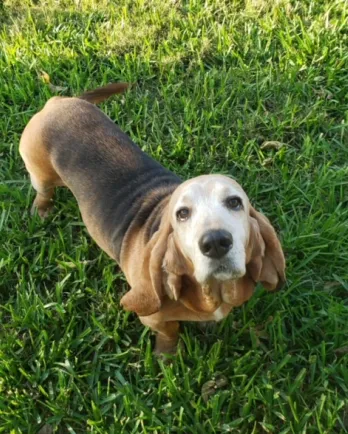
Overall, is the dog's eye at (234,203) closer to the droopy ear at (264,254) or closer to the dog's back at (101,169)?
the droopy ear at (264,254)

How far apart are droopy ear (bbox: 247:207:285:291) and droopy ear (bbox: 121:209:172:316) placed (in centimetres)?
44

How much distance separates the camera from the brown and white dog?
2.47 metres

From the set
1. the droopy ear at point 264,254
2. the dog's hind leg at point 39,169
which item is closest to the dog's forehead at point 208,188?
the droopy ear at point 264,254

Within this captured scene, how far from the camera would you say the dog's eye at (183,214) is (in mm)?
2545

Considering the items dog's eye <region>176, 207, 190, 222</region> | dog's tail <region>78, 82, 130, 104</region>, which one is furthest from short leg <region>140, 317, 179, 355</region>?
dog's tail <region>78, 82, 130, 104</region>

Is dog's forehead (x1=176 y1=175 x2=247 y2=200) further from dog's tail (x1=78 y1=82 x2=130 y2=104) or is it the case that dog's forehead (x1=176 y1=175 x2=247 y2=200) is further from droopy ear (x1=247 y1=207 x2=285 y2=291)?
dog's tail (x1=78 y1=82 x2=130 y2=104)

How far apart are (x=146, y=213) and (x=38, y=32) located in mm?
2972

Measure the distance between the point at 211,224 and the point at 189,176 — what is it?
6.18 feet

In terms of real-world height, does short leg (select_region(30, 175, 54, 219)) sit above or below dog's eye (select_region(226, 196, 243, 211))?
below

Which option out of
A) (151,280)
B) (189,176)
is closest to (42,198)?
(189,176)

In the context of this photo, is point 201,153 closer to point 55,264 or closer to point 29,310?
point 55,264

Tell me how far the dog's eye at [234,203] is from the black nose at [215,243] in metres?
0.22

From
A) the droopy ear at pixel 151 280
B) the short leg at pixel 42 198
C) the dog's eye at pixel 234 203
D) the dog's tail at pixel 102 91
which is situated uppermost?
the dog's eye at pixel 234 203

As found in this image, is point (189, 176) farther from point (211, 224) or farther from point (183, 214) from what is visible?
point (211, 224)
